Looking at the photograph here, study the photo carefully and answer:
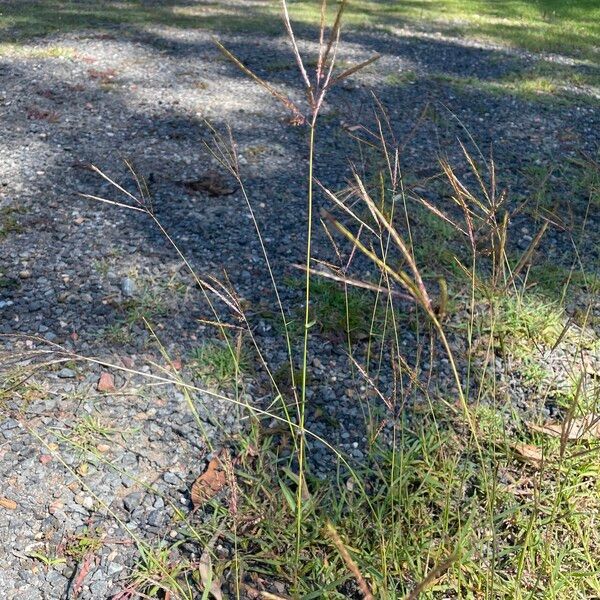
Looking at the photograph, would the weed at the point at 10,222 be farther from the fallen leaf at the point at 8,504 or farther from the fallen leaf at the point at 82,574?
the fallen leaf at the point at 82,574

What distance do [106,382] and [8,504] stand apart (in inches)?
22.6

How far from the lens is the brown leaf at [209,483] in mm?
2072

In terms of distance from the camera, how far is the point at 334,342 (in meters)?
2.75

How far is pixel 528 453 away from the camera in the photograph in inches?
87.7

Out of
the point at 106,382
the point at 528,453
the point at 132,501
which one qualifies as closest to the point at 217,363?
the point at 106,382

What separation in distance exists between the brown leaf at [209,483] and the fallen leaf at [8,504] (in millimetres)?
499

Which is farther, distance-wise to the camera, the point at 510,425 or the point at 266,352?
the point at 266,352

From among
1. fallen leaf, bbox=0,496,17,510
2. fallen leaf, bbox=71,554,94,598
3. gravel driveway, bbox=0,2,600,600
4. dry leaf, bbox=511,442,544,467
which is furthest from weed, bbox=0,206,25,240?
dry leaf, bbox=511,442,544,467

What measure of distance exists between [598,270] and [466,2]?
25.9 ft

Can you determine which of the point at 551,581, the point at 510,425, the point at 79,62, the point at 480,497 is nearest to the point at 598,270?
the point at 510,425

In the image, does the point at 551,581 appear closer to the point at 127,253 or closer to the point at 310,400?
the point at 310,400

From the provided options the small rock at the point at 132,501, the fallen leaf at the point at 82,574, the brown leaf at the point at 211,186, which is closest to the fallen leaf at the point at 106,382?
the small rock at the point at 132,501

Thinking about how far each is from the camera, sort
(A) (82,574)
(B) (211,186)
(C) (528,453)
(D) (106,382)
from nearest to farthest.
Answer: (A) (82,574)
(C) (528,453)
(D) (106,382)
(B) (211,186)

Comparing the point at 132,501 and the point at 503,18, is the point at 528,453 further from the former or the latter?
the point at 503,18
